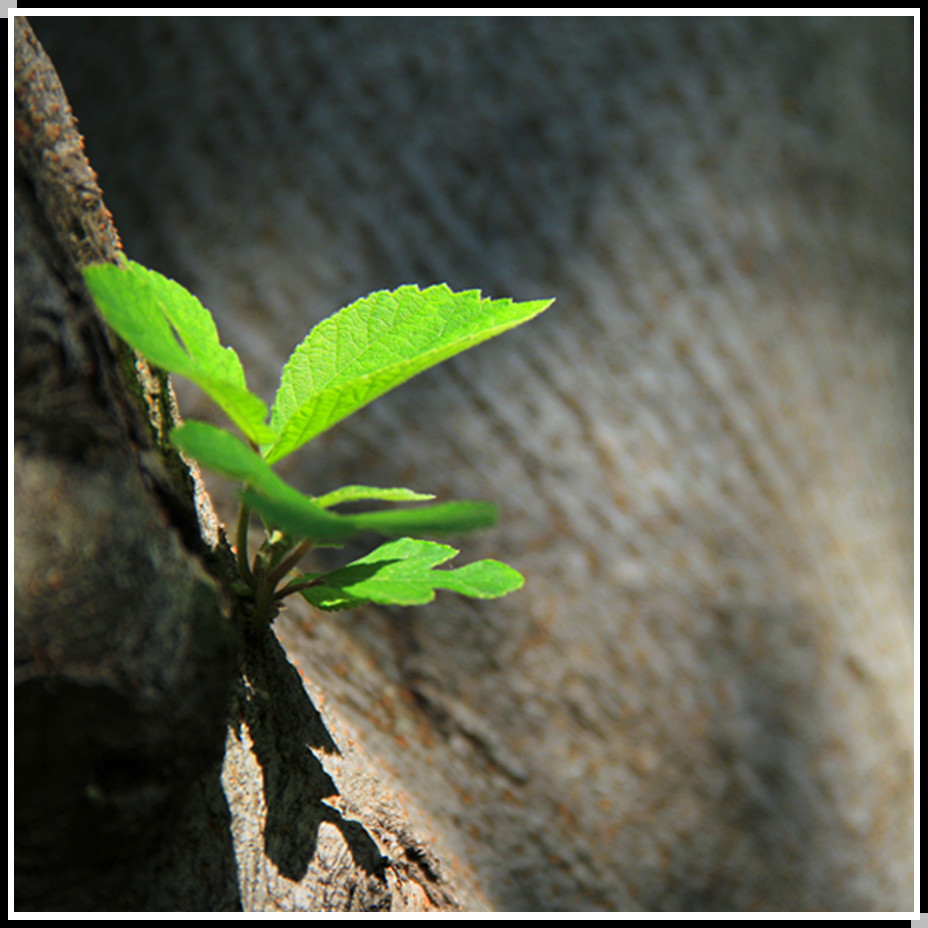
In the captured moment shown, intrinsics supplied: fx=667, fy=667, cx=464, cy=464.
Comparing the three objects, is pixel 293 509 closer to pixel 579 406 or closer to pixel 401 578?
pixel 401 578

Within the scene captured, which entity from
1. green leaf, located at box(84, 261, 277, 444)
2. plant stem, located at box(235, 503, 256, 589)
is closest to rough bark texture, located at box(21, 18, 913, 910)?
plant stem, located at box(235, 503, 256, 589)

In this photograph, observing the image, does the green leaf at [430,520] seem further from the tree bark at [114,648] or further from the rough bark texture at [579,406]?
the rough bark texture at [579,406]

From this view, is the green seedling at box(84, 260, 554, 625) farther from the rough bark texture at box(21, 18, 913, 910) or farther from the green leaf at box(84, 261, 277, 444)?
the rough bark texture at box(21, 18, 913, 910)

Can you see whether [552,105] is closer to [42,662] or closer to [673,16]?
[673,16]

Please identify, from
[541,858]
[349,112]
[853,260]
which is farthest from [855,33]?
[541,858]

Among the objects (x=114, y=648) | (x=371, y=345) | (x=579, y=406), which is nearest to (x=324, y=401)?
(x=371, y=345)

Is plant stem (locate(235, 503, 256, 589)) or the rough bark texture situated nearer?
plant stem (locate(235, 503, 256, 589))
